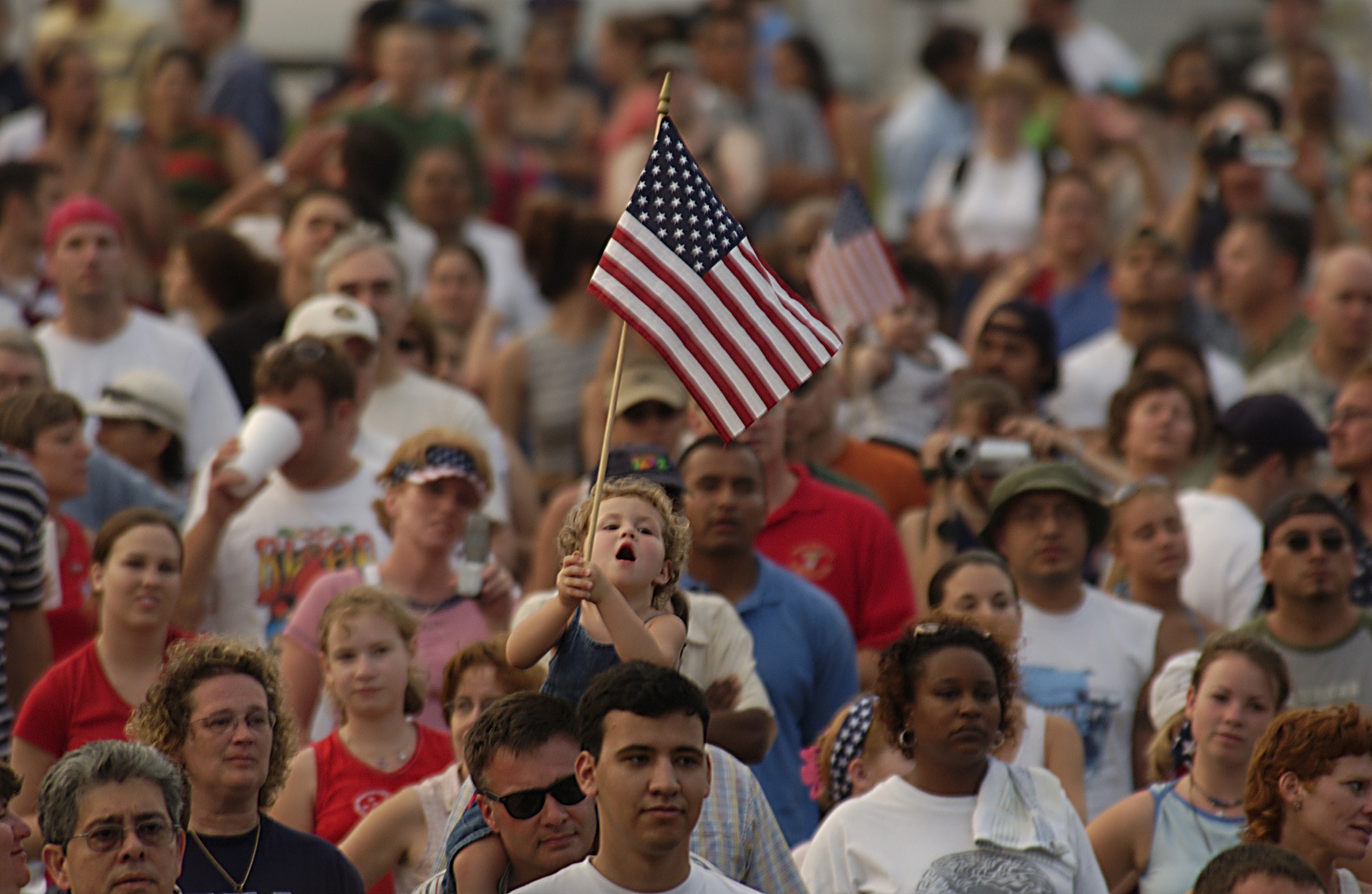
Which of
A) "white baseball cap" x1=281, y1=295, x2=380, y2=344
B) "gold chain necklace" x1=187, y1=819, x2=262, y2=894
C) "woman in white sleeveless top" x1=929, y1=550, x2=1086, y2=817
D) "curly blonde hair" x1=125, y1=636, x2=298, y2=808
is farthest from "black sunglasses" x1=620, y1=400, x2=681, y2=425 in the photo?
"gold chain necklace" x1=187, y1=819, x2=262, y2=894

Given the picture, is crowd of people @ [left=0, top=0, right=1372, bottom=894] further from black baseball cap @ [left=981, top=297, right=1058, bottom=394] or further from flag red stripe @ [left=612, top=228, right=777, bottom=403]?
flag red stripe @ [left=612, top=228, right=777, bottom=403]

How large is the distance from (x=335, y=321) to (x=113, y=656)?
219 centimetres

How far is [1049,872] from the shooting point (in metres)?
5.59

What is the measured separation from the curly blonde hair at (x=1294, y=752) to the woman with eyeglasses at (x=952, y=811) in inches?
18.5

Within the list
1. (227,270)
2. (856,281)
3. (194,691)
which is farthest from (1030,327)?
(194,691)

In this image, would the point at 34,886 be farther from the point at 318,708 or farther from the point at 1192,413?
the point at 1192,413

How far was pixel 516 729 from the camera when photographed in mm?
5113

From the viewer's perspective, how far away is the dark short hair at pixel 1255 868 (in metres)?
5.37

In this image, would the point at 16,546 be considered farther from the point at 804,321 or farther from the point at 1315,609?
the point at 1315,609

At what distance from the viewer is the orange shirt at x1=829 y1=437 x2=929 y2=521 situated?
29.6ft

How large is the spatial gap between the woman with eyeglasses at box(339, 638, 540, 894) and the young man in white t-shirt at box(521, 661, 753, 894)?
45.7 inches

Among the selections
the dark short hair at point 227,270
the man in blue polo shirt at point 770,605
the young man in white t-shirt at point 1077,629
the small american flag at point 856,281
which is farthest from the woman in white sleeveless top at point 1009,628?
the dark short hair at point 227,270

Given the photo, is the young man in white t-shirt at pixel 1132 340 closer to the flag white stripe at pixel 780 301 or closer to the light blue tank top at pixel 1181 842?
the light blue tank top at pixel 1181 842

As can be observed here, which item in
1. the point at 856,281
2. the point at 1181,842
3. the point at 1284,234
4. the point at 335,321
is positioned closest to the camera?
the point at 1181,842
